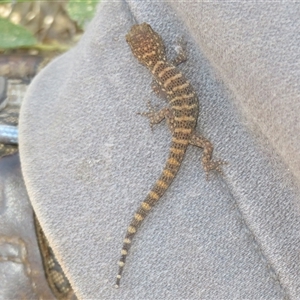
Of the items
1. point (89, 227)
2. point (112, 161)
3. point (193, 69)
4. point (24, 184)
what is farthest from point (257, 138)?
point (24, 184)

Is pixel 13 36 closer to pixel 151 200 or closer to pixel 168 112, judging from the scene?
pixel 168 112

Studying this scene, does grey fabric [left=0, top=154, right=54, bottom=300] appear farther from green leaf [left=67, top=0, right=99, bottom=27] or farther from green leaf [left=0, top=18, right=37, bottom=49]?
green leaf [left=67, top=0, right=99, bottom=27]

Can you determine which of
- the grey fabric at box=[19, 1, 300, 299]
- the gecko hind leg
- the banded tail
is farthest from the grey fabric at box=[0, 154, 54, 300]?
the gecko hind leg

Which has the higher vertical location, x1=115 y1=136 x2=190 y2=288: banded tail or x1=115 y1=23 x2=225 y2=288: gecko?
x1=115 y1=23 x2=225 y2=288: gecko

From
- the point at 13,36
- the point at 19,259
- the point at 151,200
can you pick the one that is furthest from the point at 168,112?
the point at 13,36

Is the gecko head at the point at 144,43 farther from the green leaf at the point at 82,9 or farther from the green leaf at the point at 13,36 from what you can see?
the green leaf at the point at 13,36
